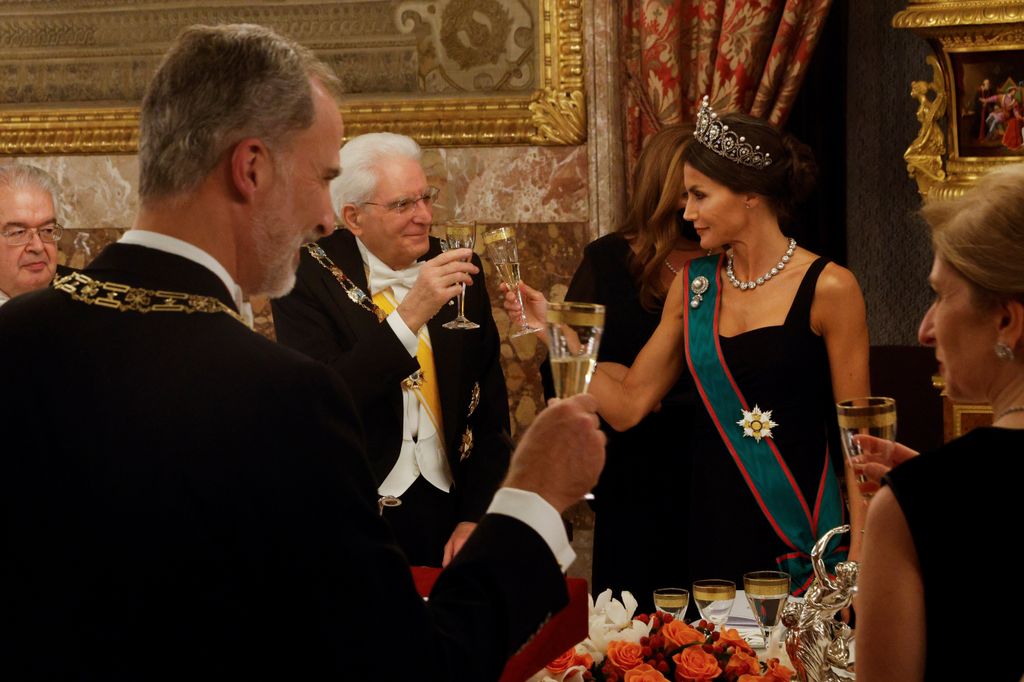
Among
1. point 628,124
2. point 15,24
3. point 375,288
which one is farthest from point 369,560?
point 15,24

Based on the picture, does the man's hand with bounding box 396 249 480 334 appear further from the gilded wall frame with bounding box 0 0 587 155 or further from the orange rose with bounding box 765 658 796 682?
the gilded wall frame with bounding box 0 0 587 155

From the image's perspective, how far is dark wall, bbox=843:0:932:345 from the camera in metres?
4.89

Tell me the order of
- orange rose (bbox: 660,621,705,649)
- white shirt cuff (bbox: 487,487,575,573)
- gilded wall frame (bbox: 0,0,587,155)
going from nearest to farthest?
1. white shirt cuff (bbox: 487,487,575,573)
2. orange rose (bbox: 660,621,705,649)
3. gilded wall frame (bbox: 0,0,587,155)

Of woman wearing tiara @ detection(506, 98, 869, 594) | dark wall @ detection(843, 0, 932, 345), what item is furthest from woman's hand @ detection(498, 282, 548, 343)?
dark wall @ detection(843, 0, 932, 345)

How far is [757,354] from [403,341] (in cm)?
90

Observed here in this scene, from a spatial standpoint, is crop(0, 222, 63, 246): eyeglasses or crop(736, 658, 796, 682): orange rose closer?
crop(736, 658, 796, 682): orange rose

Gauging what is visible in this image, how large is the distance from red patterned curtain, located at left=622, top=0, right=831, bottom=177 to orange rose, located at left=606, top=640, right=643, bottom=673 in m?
2.53

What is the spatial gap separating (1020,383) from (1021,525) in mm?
197

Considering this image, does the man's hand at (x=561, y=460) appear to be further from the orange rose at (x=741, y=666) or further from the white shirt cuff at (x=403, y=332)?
the white shirt cuff at (x=403, y=332)

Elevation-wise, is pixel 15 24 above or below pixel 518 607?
above

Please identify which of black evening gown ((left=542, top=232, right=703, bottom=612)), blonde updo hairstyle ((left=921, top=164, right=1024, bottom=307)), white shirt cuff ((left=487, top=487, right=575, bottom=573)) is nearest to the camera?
white shirt cuff ((left=487, top=487, right=575, bottom=573))

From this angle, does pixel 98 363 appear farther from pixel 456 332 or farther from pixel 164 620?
pixel 456 332

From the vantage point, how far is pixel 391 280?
123 inches

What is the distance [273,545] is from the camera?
1227 mm
